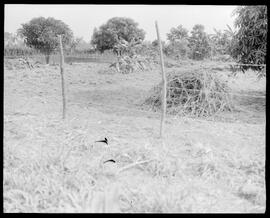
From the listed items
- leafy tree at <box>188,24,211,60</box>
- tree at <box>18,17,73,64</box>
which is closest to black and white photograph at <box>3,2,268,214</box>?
tree at <box>18,17,73,64</box>

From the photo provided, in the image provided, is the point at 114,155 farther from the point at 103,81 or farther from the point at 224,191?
the point at 103,81

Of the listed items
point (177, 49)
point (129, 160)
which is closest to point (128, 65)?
point (177, 49)

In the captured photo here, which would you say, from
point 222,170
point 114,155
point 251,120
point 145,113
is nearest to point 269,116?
point 222,170

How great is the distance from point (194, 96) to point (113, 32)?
59.4 ft

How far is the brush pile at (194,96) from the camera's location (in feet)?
25.2

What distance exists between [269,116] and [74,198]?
87.9 inches

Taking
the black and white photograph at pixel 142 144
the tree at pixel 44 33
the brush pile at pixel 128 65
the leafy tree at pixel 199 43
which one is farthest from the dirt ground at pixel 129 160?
the leafy tree at pixel 199 43

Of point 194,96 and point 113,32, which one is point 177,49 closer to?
point 113,32

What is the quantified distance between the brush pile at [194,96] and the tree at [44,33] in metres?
13.8

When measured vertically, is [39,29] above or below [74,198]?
above

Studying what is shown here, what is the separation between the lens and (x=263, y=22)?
303 inches

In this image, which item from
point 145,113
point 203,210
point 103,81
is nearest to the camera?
point 203,210

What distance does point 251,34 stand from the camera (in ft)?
26.4

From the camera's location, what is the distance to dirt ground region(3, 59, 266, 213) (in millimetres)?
3645
